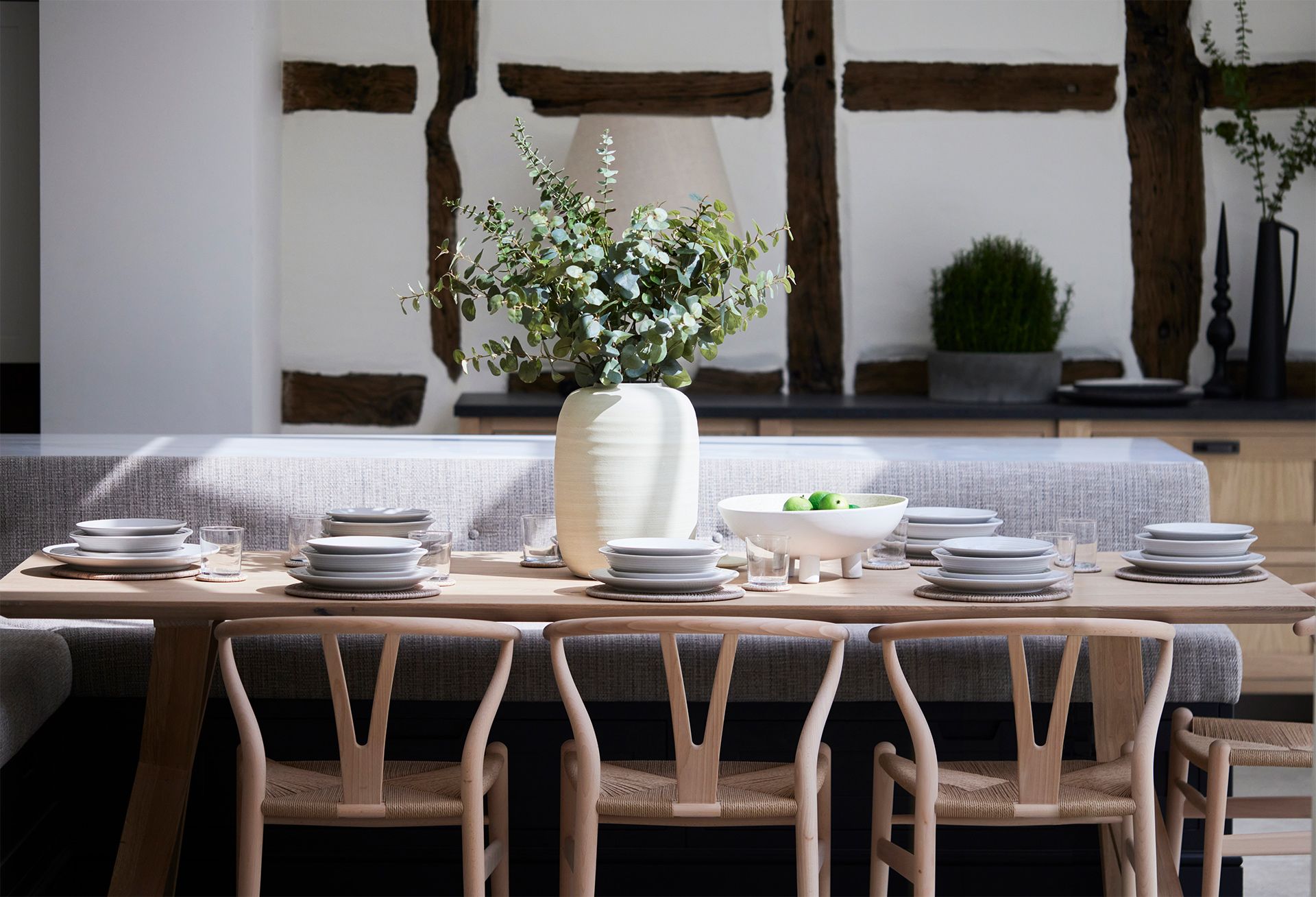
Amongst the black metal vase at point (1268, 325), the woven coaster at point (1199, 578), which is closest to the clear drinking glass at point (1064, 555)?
the woven coaster at point (1199, 578)

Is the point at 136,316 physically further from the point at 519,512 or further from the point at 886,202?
the point at 886,202

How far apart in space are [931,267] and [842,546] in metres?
Result: 2.94

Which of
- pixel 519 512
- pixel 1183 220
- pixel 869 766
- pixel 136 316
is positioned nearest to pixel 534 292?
pixel 519 512

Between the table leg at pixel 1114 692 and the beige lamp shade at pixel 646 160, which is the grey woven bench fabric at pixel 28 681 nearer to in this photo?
the table leg at pixel 1114 692

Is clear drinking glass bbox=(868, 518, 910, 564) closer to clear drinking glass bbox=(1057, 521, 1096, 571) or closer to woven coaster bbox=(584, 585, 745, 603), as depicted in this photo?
clear drinking glass bbox=(1057, 521, 1096, 571)

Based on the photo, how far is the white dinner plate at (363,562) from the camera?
7.22ft

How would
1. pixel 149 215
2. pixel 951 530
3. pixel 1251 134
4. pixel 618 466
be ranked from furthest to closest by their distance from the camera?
pixel 1251 134 < pixel 149 215 < pixel 951 530 < pixel 618 466

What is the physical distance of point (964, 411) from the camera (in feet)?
14.6

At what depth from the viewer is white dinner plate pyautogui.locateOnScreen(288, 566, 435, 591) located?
218 cm

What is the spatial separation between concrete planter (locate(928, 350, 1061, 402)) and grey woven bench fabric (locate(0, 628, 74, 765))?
2911mm

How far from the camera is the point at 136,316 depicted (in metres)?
4.40

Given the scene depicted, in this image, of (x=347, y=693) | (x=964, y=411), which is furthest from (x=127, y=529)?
(x=964, y=411)

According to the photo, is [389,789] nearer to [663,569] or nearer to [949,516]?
[663,569]

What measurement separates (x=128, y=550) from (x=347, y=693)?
595 mm
